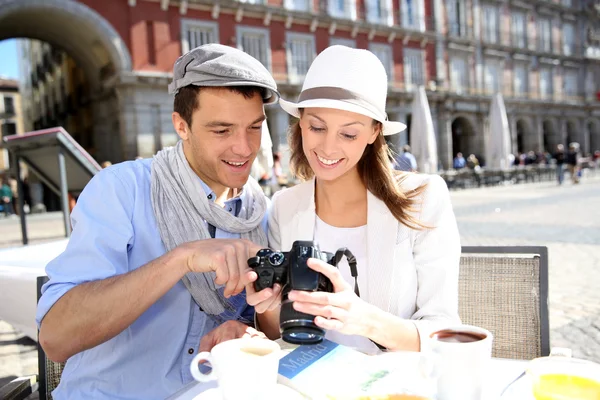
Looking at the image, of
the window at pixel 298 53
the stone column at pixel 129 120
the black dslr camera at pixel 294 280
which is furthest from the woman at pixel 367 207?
the window at pixel 298 53

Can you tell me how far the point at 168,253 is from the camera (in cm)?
153

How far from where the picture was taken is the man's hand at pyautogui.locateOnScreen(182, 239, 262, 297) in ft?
4.81

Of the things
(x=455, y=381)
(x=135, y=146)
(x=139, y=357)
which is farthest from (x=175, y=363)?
(x=135, y=146)

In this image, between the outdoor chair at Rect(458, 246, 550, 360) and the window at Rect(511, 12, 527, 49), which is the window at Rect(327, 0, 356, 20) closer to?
the window at Rect(511, 12, 527, 49)

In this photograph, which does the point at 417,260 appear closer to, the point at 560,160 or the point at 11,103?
the point at 560,160

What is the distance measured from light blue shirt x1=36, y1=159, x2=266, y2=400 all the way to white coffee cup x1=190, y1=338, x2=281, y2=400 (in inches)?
26.3

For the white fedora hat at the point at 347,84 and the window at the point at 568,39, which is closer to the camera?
the white fedora hat at the point at 347,84

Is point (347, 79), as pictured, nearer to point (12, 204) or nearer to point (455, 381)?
point (455, 381)

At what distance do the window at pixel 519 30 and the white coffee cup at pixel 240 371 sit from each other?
36.3 metres

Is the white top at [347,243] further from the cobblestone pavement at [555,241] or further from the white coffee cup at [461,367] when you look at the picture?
the cobblestone pavement at [555,241]

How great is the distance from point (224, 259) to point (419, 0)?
95.1ft

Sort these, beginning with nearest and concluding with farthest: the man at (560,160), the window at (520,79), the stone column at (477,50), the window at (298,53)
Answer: the man at (560,160), the window at (298,53), the stone column at (477,50), the window at (520,79)

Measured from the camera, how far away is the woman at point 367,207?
196 centimetres

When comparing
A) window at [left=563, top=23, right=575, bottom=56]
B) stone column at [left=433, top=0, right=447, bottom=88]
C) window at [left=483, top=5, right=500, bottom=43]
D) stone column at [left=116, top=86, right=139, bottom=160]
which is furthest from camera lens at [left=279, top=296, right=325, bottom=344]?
window at [left=563, top=23, right=575, bottom=56]
